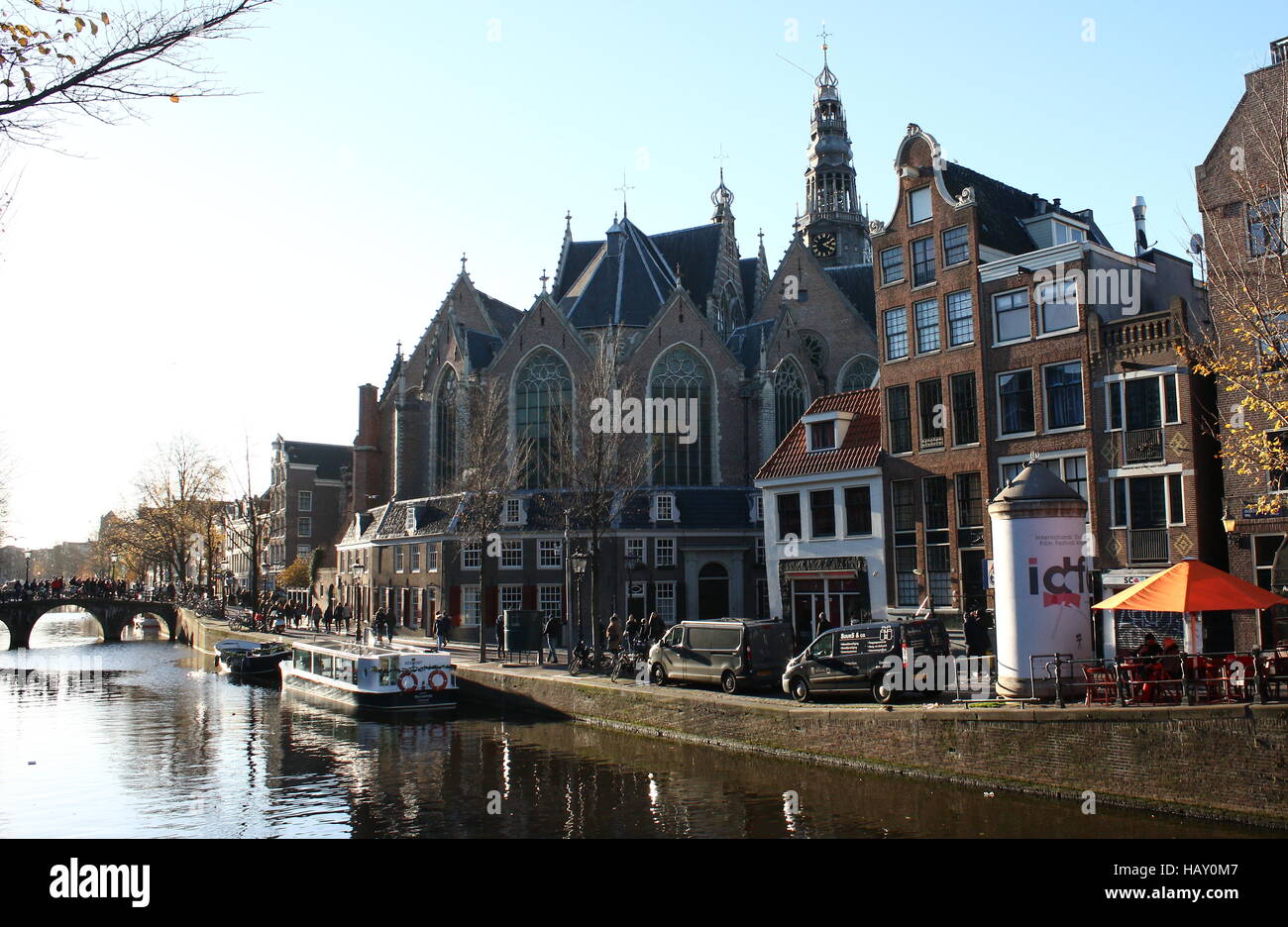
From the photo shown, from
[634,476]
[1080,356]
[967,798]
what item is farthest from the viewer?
[634,476]

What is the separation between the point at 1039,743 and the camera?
18.3 metres

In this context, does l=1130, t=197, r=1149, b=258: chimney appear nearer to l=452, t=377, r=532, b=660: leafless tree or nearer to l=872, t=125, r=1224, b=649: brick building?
l=872, t=125, r=1224, b=649: brick building

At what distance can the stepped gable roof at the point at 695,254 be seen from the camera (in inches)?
2496

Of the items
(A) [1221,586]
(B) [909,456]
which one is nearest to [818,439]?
(B) [909,456]

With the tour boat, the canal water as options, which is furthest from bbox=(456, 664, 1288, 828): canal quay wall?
the tour boat

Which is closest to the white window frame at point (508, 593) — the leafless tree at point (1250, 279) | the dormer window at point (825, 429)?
the dormer window at point (825, 429)

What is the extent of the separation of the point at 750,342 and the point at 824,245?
2907 cm

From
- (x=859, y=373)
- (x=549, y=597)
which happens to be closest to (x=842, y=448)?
(x=549, y=597)

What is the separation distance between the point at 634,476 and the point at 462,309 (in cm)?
2605

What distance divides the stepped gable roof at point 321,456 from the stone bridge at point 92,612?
60.7 feet

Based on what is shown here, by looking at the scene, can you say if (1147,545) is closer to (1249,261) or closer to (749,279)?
(1249,261)
